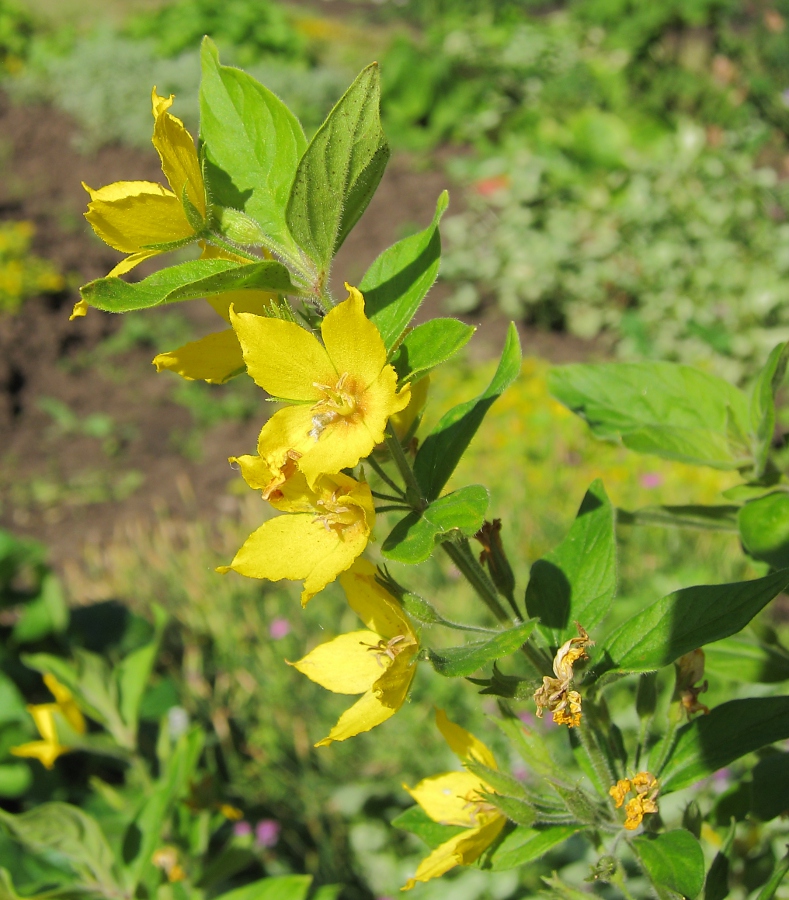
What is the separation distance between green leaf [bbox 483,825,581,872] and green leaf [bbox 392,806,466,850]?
0.07 metres

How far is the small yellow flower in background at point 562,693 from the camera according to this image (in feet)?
2.26

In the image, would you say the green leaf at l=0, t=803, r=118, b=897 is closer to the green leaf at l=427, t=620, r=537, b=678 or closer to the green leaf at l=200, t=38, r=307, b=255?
the green leaf at l=427, t=620, r=537, b=678

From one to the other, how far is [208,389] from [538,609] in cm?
384

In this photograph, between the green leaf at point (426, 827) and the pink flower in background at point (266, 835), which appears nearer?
the green leaf at point (426, 827)

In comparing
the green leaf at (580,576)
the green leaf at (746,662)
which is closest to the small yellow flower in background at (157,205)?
the green leaf at (580,576)

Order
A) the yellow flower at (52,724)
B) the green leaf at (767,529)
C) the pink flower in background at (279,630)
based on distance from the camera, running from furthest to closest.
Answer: the pink flower in background at (279,630) → the yellow flower at (52,724) → the green leaf at (767,529)

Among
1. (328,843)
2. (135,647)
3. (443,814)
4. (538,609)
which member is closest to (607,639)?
(538,609)

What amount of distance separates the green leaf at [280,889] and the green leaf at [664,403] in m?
0.73

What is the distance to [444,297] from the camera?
4777 mm

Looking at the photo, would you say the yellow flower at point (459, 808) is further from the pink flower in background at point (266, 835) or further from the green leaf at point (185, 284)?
the pink flower in background at point (266, 835)

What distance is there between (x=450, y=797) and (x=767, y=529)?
1.37ft

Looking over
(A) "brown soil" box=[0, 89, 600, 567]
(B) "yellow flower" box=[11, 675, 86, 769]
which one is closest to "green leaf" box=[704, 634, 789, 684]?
(B) "yellow flower" box=[11, 675, 86, 769]

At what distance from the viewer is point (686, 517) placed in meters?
1.00

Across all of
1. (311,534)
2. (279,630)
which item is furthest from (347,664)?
(279,630)
